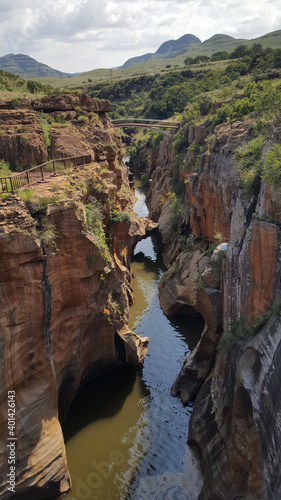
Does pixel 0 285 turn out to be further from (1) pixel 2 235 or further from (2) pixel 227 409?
(2) pixel 227 409

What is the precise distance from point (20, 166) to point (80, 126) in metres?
5.44

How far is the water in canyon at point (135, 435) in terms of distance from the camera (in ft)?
42.5

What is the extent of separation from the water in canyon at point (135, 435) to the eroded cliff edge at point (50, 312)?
866 millimetres

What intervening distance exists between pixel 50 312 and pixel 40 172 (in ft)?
20.9

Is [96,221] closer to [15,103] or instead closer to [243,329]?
[243,329]

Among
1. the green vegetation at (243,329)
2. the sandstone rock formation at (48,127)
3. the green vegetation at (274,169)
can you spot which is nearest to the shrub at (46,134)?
the sandstone rock formation at (48,127)

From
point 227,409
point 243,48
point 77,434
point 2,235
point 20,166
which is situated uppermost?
point 243,48

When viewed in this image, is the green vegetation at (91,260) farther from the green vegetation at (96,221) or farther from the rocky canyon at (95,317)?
the green vegetation at (96,221)

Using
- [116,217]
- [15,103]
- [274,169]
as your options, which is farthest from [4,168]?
[274,169]

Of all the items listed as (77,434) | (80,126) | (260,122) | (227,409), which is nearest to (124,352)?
(77,434)

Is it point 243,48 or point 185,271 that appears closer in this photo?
point 185,271

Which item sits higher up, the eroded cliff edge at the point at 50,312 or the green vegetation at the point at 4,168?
the green vegetation at the point at 4,168

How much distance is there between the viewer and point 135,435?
15.1 meters

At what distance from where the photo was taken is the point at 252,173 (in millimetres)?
15031
